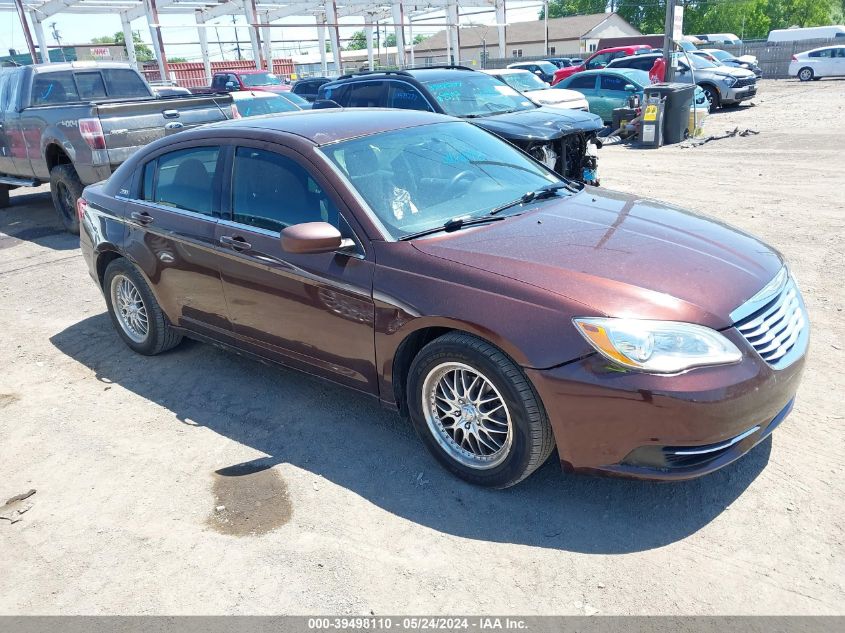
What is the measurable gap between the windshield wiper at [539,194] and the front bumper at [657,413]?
131 cm

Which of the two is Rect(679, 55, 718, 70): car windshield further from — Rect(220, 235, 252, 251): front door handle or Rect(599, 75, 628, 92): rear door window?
Rect(220, 235, 252, 251): front door handle

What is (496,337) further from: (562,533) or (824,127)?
(824,127)

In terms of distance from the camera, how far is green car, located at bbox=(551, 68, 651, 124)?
1734 cm

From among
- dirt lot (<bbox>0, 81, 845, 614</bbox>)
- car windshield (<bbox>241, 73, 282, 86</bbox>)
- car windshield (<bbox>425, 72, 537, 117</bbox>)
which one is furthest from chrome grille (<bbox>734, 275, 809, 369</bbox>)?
car windshield (<bbox>241, 73, 282, 86</bbox>)

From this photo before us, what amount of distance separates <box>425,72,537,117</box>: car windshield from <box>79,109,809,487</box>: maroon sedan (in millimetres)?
5199

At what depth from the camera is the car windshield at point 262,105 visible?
1298 centimetres

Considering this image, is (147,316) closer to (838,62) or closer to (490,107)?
(490,107)

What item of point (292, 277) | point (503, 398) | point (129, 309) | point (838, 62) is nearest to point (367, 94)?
point (129, 309)

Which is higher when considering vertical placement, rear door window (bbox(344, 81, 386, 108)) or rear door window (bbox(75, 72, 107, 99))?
rear door window (bbox(75, 72, 107, 99))

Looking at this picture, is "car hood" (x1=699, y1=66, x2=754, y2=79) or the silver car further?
"car hood" (x1=699, y1=66, x2=754, y2=79)

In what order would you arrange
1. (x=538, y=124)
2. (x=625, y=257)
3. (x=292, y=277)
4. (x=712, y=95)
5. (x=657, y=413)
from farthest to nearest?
(x=712, y=95) < (x=538, y=124) < (x=292, y=277) < (x=625, y=257) < (x=657, y=413)

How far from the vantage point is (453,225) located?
368 centimetres

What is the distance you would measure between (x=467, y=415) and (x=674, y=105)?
13.3 m

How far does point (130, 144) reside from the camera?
8.55 m
